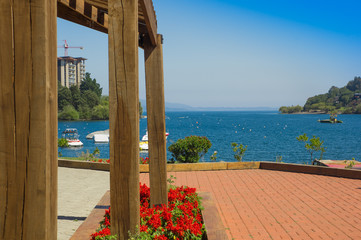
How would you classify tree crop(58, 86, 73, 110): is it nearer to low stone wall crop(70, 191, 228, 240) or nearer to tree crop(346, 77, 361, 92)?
low stone wall crop(70, 191, 228, 240)

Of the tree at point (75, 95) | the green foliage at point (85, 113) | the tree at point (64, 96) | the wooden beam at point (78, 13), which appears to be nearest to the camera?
the wooden beam at point (78, 13)

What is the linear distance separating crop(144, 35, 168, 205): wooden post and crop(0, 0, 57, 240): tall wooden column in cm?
296

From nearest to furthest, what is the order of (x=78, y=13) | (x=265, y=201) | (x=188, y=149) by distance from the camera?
(x=78, y=13) < (x=265, y=201) < (x=188, y=149)

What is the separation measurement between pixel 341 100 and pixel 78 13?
19910cm

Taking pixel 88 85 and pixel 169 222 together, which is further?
pixel 88 85

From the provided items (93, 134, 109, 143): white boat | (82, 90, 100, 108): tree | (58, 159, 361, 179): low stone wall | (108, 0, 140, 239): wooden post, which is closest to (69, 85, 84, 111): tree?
(82, 90, 100, 108): tree

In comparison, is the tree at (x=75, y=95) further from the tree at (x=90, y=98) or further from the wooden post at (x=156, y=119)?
the wooden post at (x=156, y=119)

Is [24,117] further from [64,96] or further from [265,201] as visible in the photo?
[64,96]

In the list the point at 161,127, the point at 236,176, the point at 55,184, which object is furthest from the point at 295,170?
the point at 55,184

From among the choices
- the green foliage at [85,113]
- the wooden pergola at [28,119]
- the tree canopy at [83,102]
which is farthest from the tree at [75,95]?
the wooden pergola at [28,119]

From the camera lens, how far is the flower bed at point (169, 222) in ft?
10.8

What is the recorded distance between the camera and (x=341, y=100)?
179625mm

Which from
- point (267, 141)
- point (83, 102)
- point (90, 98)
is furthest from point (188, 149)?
point (83, 102)

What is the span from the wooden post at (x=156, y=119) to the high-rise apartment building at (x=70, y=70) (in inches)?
6384
